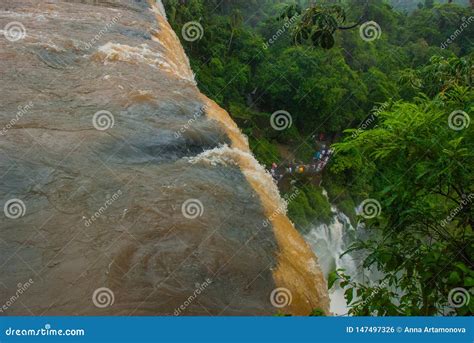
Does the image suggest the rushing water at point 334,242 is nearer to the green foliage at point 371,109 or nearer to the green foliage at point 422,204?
the green foliage at point 371,109

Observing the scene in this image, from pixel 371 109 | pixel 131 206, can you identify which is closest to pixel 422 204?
pixel 131 206

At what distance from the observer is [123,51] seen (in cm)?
925

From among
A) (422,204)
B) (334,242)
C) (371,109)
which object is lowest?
(334,242)

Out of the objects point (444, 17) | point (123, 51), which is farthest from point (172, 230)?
point (444, 17)

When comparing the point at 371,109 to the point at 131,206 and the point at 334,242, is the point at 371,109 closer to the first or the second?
the point at 334,242

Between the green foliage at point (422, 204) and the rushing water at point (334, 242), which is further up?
the green foliage at point (422, 204)

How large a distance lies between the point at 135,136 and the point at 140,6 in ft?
27.0

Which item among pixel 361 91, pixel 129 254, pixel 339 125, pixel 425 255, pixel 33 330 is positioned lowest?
pixel 339 125

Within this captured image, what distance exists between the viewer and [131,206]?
523cm

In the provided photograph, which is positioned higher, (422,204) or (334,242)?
(422,204)

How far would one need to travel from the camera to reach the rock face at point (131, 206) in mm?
4352

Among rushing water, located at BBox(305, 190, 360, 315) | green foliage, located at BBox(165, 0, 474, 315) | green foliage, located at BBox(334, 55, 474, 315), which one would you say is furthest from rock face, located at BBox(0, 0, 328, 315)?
rushing water, located at BBox(305, 190, 360, 315)

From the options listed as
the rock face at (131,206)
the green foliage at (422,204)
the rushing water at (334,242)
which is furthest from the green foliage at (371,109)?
the rock face at (131,206)

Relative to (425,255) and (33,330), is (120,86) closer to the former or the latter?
(33,330)
